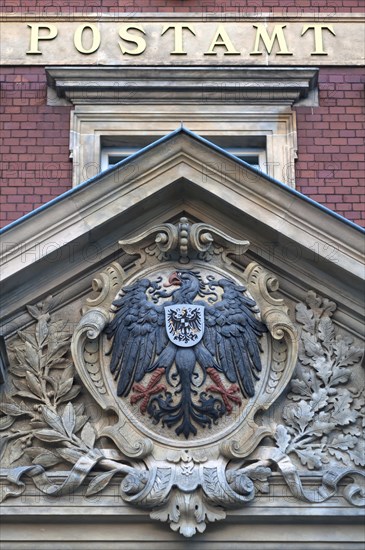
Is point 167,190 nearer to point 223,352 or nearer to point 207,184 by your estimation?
point 207,184

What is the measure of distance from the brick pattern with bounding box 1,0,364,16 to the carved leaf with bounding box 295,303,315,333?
389 cm

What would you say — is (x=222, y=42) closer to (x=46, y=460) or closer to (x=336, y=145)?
(x=336, y=145)

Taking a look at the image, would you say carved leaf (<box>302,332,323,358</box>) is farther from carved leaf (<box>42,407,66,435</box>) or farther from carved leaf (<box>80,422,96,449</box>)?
carved leaf (<box>42,407,66,435</box>)

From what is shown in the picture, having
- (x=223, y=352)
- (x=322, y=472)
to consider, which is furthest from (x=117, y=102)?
(x=322, y=472)

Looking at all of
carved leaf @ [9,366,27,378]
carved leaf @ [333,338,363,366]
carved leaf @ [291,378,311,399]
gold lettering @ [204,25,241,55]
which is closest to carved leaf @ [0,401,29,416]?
carved leaf @ [9,366,27,378]

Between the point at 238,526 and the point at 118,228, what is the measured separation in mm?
2722

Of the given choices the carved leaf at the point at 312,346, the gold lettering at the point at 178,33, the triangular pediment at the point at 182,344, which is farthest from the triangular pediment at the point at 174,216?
the gold lettering at the point at 178,33

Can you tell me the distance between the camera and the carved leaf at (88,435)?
38.6 feet

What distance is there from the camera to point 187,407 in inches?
462

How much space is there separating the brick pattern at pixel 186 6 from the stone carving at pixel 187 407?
135 inches

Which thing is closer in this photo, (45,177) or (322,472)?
(322,472)

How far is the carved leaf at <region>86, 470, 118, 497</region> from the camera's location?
1155cm

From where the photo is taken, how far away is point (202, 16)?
48.8 ft

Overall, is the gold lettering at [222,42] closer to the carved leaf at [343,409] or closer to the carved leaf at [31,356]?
the carved leaf at [31,356]
